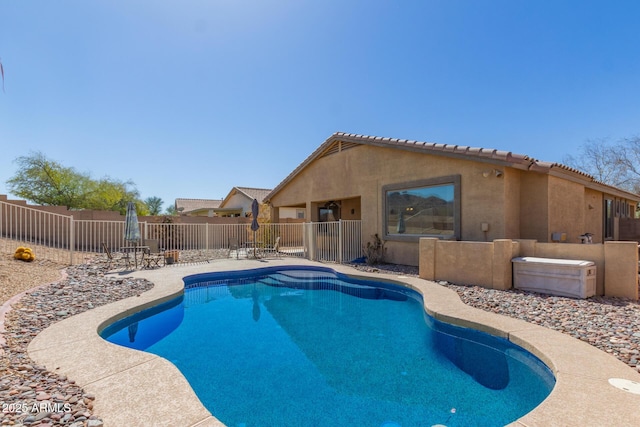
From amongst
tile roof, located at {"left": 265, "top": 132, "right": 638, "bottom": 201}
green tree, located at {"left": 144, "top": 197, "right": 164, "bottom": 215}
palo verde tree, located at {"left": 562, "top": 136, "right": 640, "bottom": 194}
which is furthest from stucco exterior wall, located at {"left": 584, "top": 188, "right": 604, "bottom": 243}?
green tree, located at {"left": 144, "top": 197, "right": 164, "bottom": 215}

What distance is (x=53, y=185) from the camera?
2428 centimetres

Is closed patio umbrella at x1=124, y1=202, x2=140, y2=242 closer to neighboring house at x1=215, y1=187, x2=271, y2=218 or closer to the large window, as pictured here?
the large window

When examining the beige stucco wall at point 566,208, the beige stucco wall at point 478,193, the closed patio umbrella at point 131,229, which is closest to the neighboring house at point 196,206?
the closed patio umbrella at point 131,229

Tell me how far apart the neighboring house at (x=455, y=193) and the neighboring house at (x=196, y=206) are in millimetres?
24527

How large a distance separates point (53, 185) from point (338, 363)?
98.7 feet

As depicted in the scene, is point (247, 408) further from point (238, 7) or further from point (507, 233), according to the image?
point (238, 7)

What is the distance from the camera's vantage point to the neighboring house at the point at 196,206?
37.1 m

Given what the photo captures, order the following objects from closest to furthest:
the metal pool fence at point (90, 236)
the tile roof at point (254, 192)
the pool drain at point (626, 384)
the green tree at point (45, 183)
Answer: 1. the pool drain at point (626, 384)
2. the metal pool fence at point (90, 236)
3. the green tree at point (45, 183)
4. the tile roof at point (254, 192)

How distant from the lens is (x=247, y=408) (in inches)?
150

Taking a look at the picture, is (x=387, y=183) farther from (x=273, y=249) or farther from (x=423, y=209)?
(x=273, y=249)

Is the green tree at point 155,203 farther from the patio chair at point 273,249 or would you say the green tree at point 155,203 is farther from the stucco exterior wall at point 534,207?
the stucco exterior wall at point 534,207

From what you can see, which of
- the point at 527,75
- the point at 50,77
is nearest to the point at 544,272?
the point at 527,75

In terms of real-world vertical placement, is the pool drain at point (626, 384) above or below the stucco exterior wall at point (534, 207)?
below

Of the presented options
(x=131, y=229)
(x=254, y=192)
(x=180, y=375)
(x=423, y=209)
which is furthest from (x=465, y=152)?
(x=254, y=192)
